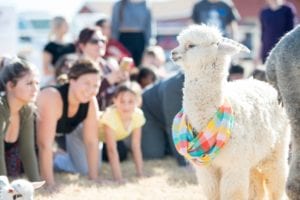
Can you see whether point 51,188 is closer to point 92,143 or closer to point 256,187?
point 92,143

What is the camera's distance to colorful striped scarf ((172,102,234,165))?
3664mm

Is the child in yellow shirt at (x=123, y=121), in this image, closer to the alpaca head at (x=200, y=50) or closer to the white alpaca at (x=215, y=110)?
the white alpaca at (x=215, y=110)

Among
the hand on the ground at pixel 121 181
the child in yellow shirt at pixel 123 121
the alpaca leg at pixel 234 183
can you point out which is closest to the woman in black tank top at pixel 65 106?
the hand on the ground at pixel 121 181

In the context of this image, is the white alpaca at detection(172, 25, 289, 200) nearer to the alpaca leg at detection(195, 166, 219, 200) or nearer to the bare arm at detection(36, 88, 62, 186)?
the alpaca leg at detection(195, 166, 219, 200)

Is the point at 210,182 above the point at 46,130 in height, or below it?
below

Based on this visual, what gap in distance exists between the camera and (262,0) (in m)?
24.5

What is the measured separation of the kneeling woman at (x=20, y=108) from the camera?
461 cm

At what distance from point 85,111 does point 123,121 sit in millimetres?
573

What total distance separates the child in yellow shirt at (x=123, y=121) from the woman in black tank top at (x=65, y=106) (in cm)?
30

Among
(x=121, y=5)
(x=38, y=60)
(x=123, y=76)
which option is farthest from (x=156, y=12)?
(x=123, y=76)

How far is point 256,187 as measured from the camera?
4.27m

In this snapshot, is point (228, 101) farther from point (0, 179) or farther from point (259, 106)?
point (0, 179)

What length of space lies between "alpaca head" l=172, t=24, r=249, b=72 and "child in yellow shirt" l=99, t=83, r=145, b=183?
1962 millimetres

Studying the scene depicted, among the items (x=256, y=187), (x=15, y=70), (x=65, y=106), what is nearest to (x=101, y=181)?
(x=65, y=106)
